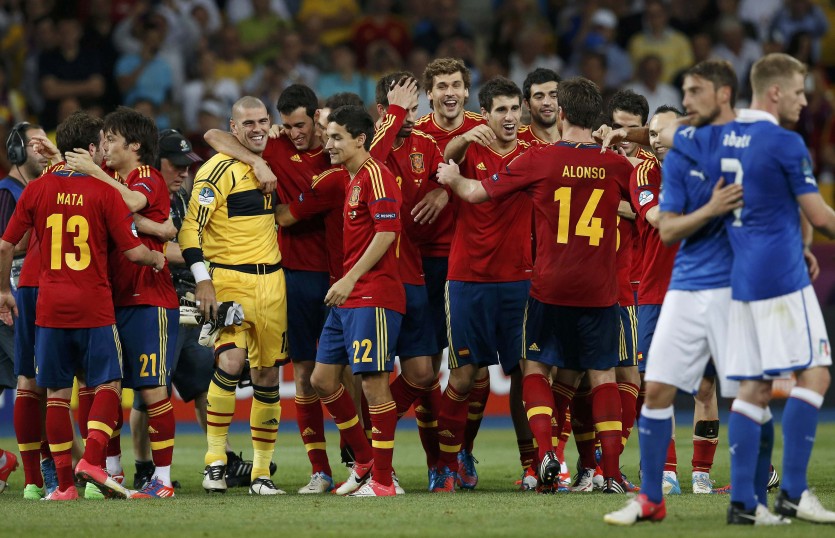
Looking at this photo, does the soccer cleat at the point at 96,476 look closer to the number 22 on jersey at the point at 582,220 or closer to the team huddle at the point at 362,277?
the team huddle at the point at 362,277

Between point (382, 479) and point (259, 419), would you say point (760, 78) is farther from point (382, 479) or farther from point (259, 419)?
point (259, 419)

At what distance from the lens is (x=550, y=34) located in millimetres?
20688

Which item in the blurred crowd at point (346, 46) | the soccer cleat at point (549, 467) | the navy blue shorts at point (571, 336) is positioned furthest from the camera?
the blurred crowd at point (346, 46)

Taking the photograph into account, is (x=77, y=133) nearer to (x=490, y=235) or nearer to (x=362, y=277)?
(x=362, y=277)

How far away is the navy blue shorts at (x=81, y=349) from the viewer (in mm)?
8836

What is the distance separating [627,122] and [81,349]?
4.43 m

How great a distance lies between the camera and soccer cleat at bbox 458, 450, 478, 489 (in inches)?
392

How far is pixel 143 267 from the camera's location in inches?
366

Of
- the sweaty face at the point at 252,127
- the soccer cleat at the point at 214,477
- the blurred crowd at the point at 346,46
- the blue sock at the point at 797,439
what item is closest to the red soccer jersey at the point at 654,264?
the blue sock at the point at 797,439

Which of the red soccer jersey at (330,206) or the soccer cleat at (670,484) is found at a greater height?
the red soccer jersey at (330,206)

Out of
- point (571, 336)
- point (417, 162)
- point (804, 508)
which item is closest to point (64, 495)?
point (417, 162)

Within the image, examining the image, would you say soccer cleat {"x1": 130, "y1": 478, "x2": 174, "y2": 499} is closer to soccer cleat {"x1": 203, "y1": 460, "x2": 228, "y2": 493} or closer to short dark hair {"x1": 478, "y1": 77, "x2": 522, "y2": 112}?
soccer cleat {"x1": 203, "y1": 460, "x2": 228, "y2": 493}

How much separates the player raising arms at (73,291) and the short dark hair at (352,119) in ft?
5.25

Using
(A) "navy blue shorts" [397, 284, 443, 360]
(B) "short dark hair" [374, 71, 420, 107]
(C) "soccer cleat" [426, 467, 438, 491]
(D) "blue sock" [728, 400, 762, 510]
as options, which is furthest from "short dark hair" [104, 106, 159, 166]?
(D) "blue sock" [728, 400, 762, 510]
